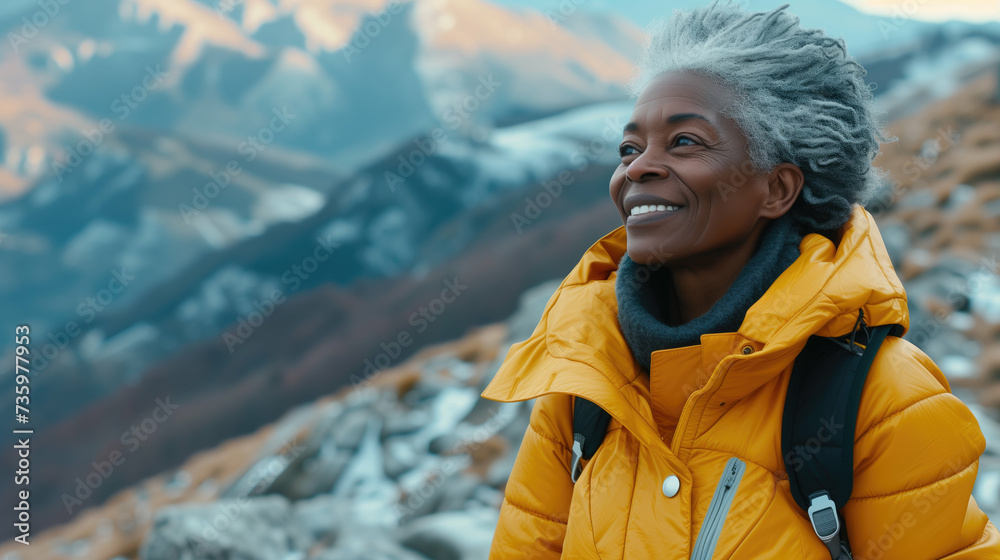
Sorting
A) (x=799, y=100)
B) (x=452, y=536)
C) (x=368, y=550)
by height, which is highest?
(x=799, y=100)

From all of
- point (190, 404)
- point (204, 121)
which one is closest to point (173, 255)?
point (204, 121)

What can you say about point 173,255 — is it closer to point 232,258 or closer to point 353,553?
point 232,258

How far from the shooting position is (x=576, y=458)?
1.66 m

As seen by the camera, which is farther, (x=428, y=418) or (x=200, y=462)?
(x=200, y=462)

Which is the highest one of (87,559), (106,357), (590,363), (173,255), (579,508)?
(173,255)

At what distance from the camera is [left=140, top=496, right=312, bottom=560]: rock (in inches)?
240

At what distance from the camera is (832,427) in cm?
133

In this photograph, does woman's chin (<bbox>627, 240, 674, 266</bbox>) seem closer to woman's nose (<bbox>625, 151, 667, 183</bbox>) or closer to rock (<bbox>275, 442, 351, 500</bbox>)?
woman's nose (<bbox>625, 151, 667, 183</bbox>)

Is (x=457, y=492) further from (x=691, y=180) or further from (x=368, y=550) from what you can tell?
(x=691, y=180)

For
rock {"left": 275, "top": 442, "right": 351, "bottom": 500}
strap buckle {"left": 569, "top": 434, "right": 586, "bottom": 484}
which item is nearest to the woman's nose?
strap buckle {"left": 569, "top": 434, "right": 586, "bottom": 484}

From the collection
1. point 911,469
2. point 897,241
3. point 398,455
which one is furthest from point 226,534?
point 897,241

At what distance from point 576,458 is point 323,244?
85.7ft

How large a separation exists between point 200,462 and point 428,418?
5.55 m

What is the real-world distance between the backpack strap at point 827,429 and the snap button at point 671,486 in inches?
8.3
